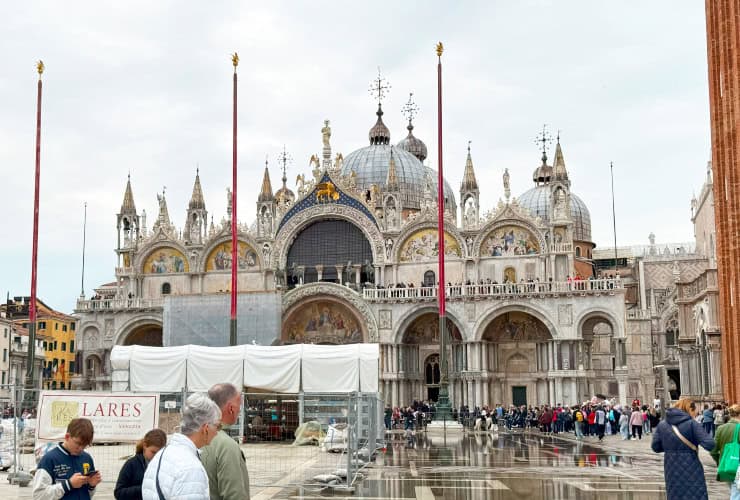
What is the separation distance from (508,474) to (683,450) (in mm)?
9375

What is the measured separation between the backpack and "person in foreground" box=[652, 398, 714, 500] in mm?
1246

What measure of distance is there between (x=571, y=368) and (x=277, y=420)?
2213cm

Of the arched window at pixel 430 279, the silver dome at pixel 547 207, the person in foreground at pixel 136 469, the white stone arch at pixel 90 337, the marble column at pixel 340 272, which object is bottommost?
the person in foreground at pixel 136 469

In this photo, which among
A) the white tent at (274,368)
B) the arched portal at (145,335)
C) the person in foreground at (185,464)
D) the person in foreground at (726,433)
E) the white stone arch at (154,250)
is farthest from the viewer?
the white stone arch at (154,250)

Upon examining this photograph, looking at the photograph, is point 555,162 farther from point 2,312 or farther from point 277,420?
point 2,312

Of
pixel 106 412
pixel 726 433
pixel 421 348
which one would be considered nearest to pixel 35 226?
pixel 421 348

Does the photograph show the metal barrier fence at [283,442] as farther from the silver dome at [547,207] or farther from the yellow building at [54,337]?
the yellow building at [54,337]

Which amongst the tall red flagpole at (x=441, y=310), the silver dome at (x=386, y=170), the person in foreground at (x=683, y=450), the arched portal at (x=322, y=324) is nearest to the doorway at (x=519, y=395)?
the arched portal at (x=322, y=324)

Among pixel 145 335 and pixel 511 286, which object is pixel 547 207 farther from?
pixel 145 335

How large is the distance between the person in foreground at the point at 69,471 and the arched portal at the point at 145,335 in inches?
1933

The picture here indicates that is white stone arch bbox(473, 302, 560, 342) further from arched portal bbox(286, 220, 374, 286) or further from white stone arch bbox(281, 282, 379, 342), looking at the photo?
arched portal bbox(286, 220, 374, 286)

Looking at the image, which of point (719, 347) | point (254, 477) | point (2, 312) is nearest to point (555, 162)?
point (719, 347)

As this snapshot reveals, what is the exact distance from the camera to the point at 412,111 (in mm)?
72875

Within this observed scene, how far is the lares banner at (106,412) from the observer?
51.8ft
